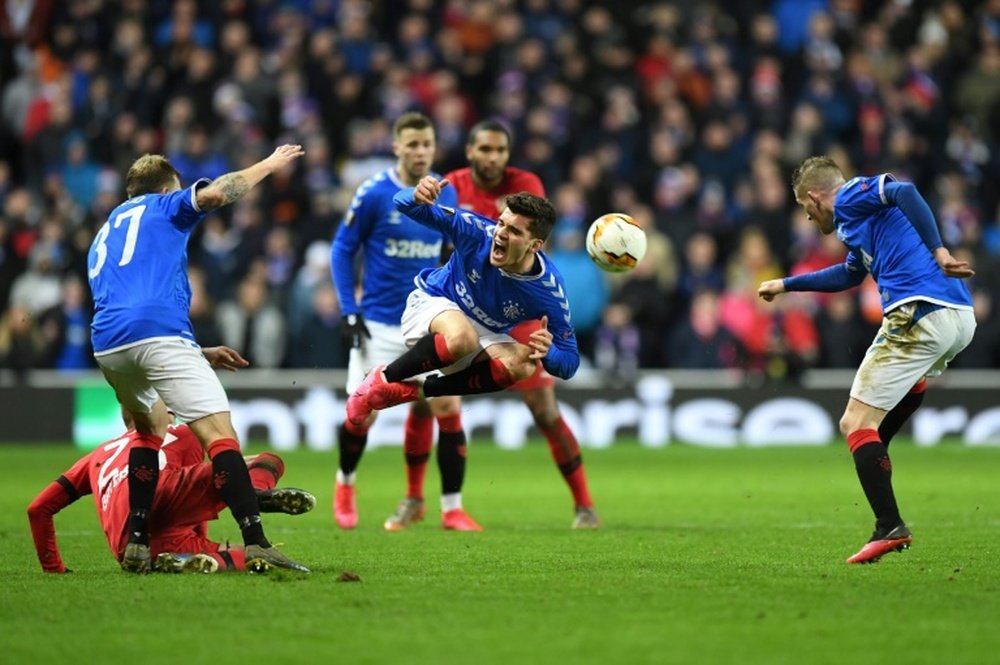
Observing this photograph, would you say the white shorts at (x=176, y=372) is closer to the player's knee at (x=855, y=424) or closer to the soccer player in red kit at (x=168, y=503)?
the soccer player in red kit at (x=168, y=503)

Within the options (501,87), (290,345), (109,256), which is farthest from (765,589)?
(501,87)

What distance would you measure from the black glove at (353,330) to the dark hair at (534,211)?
2412 mm

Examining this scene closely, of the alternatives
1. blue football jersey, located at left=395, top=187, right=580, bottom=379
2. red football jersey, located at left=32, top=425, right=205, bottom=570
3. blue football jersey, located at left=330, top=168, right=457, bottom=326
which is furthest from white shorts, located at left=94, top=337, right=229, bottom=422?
blue football jersey, located at left=330, top=168, right=457, bottom=326

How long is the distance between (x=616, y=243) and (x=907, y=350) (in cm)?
169

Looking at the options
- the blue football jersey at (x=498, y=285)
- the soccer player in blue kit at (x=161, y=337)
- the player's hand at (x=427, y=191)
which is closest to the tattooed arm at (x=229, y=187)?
the soccer player in blue kit at (x=161, y=337)

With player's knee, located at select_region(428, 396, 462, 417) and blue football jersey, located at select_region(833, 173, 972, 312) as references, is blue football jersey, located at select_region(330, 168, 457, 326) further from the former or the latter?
blue football jersey, located at select_region(833, 173, 972, 312)

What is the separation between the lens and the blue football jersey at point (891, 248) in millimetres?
8031

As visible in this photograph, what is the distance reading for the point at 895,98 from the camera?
67.4 feet

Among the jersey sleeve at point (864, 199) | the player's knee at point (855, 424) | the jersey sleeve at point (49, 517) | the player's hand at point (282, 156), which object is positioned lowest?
the jersey sleeve at point (49, 517)

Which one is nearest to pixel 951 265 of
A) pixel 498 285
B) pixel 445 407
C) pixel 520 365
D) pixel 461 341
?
pixel 520 365

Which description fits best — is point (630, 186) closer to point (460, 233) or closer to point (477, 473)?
point (477, 473)

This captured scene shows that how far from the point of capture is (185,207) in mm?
7496

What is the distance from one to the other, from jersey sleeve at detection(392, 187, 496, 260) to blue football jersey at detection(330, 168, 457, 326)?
1.90 m

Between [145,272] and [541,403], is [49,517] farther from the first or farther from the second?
[541,403]
